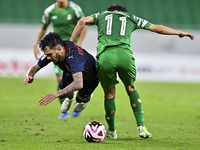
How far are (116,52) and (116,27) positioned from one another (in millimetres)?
375

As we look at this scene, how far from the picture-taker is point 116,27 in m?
5.07

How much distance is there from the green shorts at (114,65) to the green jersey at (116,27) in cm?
9

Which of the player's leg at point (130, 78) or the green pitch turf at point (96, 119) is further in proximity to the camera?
the player's leg at point (130, 78)

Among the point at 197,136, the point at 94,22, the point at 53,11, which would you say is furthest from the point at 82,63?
the point at 53,11

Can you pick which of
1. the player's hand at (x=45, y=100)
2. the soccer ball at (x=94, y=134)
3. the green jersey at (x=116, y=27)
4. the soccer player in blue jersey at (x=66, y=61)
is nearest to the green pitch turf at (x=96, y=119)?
the soccer ball at (x=94, y=134)

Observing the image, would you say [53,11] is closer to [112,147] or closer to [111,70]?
[111,70]

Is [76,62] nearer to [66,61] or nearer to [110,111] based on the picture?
[66,61]

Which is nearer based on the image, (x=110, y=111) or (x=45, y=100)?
(x=45, y=100)

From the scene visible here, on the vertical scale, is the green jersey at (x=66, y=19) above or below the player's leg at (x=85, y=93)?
above

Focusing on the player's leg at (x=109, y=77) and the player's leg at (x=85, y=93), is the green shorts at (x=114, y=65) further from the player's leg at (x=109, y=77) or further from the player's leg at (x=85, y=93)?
the player's leg at (x=85, y=93)

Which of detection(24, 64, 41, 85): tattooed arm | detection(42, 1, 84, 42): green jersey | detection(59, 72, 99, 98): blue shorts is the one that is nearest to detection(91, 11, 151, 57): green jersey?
detection(59, 72, 99, 98): blue shorts

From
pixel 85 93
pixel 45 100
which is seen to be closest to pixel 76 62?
pixel 45 100

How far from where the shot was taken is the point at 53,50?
179 inches

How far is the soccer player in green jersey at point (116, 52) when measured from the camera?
497 cm
